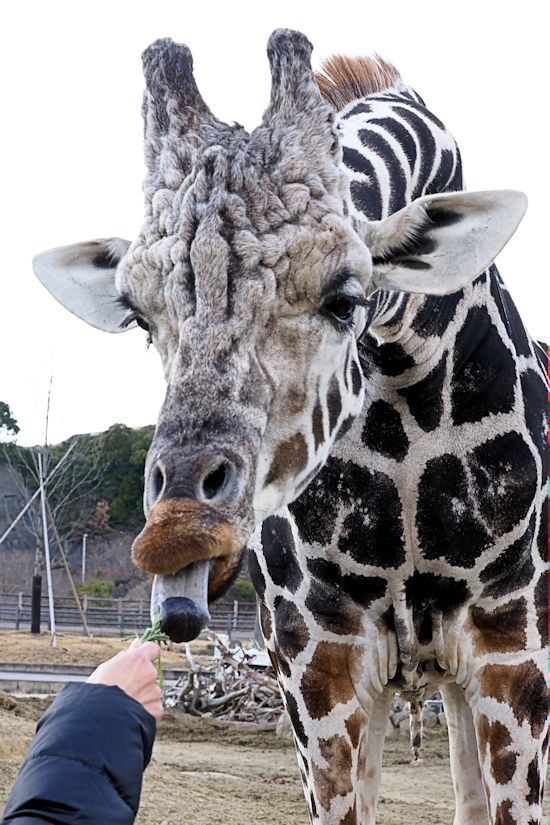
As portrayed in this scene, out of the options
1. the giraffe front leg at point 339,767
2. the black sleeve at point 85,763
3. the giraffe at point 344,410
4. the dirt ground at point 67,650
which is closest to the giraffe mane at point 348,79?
the giraffe at point 344,410

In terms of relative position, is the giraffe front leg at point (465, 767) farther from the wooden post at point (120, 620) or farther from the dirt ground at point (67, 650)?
the wooden post at point (120, 620)

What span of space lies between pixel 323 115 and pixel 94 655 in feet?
54.8

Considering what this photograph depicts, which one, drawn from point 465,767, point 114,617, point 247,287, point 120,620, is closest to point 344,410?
point 247,287

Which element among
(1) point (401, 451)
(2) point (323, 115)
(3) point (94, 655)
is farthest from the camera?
(3) point (94, 655)

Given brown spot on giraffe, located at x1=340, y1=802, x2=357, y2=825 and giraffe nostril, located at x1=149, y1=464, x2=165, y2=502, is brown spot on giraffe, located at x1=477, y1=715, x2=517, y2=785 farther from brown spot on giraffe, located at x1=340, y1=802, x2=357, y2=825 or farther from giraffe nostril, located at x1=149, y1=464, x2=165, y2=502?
giraffe nostril, located at x1=149, y1=464, x2=165, y2=502

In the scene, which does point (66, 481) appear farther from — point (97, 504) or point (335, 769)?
point (335, 769)

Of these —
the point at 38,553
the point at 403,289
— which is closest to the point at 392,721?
the point at 403,289

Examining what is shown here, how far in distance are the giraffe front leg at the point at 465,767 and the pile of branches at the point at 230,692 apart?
7551 mm

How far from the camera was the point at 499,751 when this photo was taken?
11.0 feet

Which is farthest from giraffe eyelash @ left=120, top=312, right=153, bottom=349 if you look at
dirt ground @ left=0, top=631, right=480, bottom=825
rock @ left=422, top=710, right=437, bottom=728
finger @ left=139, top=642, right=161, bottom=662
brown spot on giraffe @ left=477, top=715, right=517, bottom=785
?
rock @ left=422, top=710, right=437, bottom=728

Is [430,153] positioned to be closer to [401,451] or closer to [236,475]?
[401,451]

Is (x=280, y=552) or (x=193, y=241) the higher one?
(x=193, y=241)

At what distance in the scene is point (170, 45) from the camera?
2.75 m

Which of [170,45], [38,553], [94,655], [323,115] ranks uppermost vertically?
[170,45]
